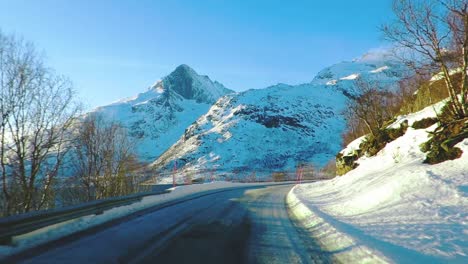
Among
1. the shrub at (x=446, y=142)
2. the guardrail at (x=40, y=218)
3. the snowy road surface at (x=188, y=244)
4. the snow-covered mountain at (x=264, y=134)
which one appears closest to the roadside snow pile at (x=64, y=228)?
the guardrail at (x=40, y=218)

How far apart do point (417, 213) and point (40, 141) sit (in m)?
17.0

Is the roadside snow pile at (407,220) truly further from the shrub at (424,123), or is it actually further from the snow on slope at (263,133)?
the snow on slope at (263,133)

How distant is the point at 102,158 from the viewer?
28062mm

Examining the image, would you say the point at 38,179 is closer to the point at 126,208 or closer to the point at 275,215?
the point at 126,208

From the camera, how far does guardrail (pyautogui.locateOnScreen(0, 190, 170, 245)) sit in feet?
17.8

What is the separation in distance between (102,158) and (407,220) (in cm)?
2614

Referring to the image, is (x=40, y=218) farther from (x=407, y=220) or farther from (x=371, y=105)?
(x=371, y=105)

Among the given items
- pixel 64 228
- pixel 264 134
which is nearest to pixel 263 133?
pixel 264 134

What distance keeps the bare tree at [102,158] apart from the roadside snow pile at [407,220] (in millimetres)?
21205

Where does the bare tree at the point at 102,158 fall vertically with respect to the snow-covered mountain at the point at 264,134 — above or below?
below

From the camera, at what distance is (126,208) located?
433 inches

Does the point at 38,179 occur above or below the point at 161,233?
above

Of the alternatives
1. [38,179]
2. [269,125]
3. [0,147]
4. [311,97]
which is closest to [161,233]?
[0,147]

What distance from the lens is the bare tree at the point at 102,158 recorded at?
27.0m
